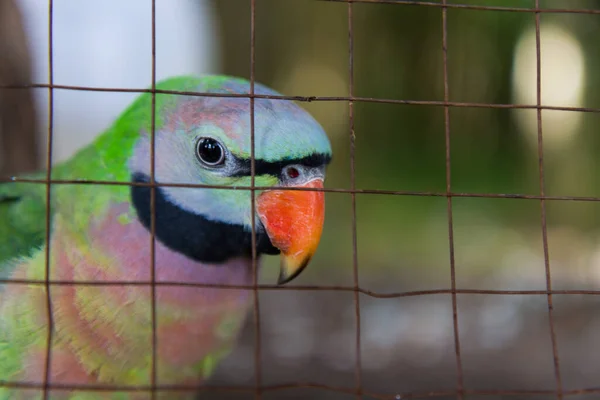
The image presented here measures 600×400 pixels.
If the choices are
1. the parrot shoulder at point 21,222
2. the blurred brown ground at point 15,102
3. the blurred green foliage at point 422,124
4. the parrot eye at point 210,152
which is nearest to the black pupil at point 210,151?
the parrot eye at point 210,152

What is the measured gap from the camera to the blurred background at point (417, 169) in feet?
12.0

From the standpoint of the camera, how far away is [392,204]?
5.24 m

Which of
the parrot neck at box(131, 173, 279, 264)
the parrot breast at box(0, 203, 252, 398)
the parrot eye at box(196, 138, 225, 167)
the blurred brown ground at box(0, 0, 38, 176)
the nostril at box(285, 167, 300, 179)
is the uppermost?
the blurred brown ground at box(0, 0, 38, 176)

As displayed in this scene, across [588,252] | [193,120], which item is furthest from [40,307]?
[588,252]

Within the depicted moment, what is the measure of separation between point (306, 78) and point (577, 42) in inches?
84.9

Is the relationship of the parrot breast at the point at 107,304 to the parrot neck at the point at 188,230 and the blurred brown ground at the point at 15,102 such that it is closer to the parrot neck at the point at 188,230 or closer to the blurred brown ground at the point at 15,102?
the parrot neck at the point at 188,230

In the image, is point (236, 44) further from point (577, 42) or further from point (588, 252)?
point (588, 252)

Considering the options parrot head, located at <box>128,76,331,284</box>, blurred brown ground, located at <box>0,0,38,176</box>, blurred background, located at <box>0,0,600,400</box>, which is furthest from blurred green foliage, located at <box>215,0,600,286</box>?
parrot head, located at <box>128,76,331,284</box>

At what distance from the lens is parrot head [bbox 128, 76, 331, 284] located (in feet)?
4.88

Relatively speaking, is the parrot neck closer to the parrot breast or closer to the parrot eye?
the parrot breast

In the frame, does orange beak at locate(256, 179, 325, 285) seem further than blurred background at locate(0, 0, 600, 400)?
No

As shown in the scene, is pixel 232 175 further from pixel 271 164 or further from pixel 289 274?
pixel 289 274

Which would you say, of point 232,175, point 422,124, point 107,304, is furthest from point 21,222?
point 422,124

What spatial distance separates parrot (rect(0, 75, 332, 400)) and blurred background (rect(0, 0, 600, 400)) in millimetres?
1794
